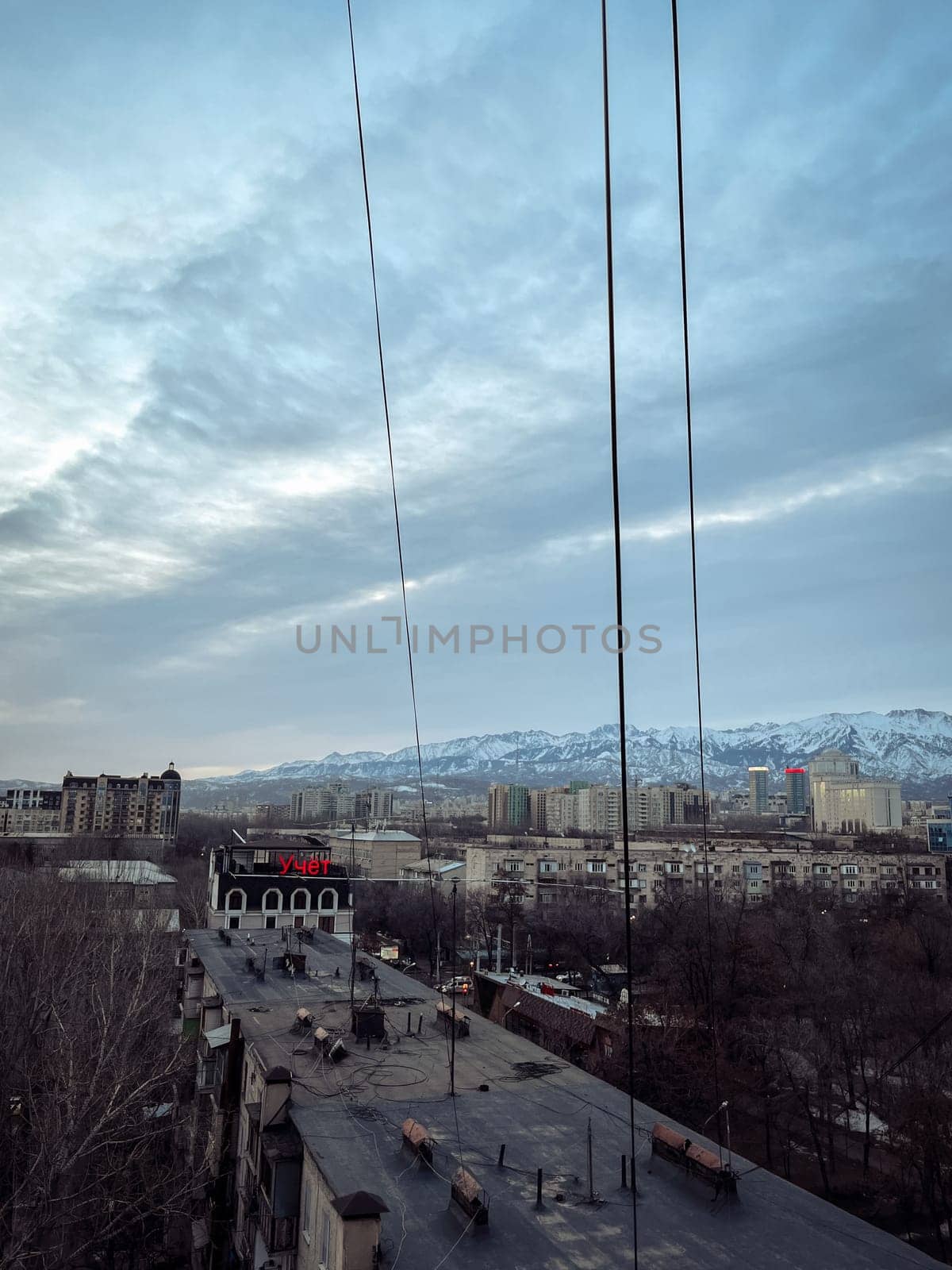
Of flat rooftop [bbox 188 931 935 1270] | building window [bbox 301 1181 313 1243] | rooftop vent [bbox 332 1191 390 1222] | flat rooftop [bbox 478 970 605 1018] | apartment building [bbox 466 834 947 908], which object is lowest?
flat rooftop [bbox 478 970 605 1018]

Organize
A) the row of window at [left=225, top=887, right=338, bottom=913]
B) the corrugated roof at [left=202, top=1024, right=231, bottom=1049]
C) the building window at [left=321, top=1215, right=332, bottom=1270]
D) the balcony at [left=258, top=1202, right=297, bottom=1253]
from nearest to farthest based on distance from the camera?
the building window at [left=321, top=1215, right=332, bottom=1270]
the balcony at [left=258, top=1202, right=297, bottom=1253]
the corrugated roof at [left=202, top=1024, right=231, bottom=1049]
the row of window at [left=225, top=887, right=338, bottom=913]

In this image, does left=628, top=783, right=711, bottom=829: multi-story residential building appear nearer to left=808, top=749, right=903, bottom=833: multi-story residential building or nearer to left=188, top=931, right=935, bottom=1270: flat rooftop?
left=808, top=749, right=903, bottom=833: multi-story residential building

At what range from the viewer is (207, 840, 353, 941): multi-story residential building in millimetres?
41031

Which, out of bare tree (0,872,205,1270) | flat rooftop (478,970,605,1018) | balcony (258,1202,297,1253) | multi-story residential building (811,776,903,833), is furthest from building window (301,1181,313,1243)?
multi-story residential building (811,776,903,833)

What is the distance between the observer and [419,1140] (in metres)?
12.0

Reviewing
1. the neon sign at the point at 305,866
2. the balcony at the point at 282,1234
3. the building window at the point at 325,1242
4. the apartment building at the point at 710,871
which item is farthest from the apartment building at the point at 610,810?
the building window at the point at 325,1242

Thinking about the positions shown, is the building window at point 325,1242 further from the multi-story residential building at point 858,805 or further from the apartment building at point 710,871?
the multi-story residential building at point 858,805

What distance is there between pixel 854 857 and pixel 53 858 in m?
65.0

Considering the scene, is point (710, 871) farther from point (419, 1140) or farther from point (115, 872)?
point (419, 1140)

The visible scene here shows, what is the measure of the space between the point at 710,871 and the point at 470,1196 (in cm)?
6542

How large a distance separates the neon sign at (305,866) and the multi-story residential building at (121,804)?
3038 inches

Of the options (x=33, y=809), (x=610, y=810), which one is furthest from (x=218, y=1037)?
(x=610, y=810)

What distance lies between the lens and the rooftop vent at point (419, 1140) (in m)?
11.9

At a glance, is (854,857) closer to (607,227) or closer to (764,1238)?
(764,1238)
